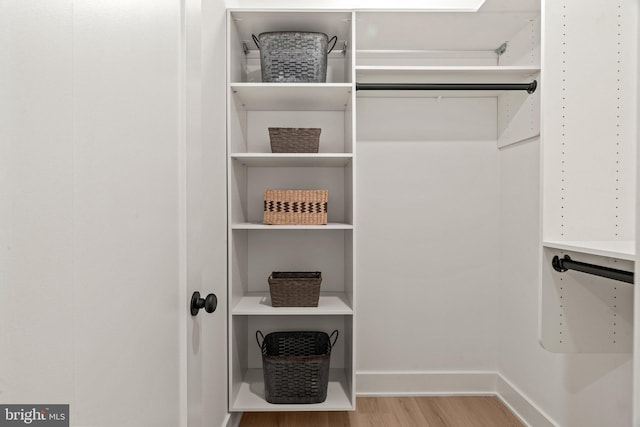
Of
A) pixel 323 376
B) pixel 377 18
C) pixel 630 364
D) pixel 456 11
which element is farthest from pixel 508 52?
pixel 323 376

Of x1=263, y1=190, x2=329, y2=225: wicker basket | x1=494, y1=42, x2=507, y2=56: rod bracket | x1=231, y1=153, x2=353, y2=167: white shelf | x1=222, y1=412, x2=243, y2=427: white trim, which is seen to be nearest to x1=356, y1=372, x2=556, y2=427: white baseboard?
x1=222, y1=412, x2=243, y2=427: white trim

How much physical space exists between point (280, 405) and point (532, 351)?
1.23 m

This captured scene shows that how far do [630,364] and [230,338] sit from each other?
153cm

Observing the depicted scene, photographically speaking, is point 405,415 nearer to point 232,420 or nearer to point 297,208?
point 232,420

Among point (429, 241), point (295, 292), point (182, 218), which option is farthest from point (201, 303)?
point (429, 241)

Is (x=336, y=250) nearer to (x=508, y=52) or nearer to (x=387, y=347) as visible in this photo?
(x=387, y=347)

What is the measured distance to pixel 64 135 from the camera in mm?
607

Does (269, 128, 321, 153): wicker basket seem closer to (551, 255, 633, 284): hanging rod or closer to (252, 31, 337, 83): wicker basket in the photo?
(252, 31, 337, 83): wicker basket

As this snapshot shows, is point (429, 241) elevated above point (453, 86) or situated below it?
below

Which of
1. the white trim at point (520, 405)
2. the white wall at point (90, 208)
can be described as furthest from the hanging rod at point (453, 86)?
the white trim at point (520, 405)

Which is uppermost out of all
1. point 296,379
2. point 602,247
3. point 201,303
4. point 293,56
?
point 293,56

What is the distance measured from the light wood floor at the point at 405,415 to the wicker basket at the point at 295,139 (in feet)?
4.30

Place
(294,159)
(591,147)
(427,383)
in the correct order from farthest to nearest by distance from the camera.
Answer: (427,383) → (294,159) → (591,147)

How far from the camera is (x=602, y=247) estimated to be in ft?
4.36
